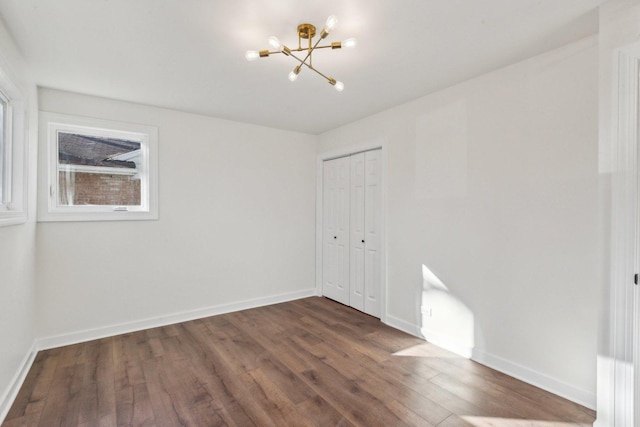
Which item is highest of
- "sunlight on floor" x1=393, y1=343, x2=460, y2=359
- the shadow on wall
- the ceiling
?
the ceiling

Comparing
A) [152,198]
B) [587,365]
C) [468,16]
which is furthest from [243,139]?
[587,365]

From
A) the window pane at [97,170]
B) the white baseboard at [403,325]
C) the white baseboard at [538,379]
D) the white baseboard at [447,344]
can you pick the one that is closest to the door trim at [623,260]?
the white baseboard at [538,379]

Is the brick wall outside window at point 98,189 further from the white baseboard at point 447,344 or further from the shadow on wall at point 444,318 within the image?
the white baseboard at point 447,344

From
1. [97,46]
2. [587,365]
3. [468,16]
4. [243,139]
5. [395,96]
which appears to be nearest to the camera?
[468,16]

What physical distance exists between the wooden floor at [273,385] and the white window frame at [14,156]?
133cm

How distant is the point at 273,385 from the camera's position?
88.7 inches

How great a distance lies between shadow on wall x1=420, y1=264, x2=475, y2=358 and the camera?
107 inches

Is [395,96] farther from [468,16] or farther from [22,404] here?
[22,404]

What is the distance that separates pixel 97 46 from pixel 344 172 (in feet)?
9.56

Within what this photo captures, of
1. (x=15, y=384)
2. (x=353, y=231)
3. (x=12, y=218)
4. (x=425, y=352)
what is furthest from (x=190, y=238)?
(x=425, y=352)

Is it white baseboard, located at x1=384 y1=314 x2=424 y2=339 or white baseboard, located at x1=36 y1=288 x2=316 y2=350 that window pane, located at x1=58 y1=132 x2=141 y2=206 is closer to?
white baseboard, located at x1=36 y1=288 x2=316 y2=350

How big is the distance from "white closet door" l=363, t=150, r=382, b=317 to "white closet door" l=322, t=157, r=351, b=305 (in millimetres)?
371

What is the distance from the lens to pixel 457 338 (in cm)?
278

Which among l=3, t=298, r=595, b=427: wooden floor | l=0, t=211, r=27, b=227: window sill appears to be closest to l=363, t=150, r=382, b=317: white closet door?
l=3, t=298, r=595, b=427: wooden floor
